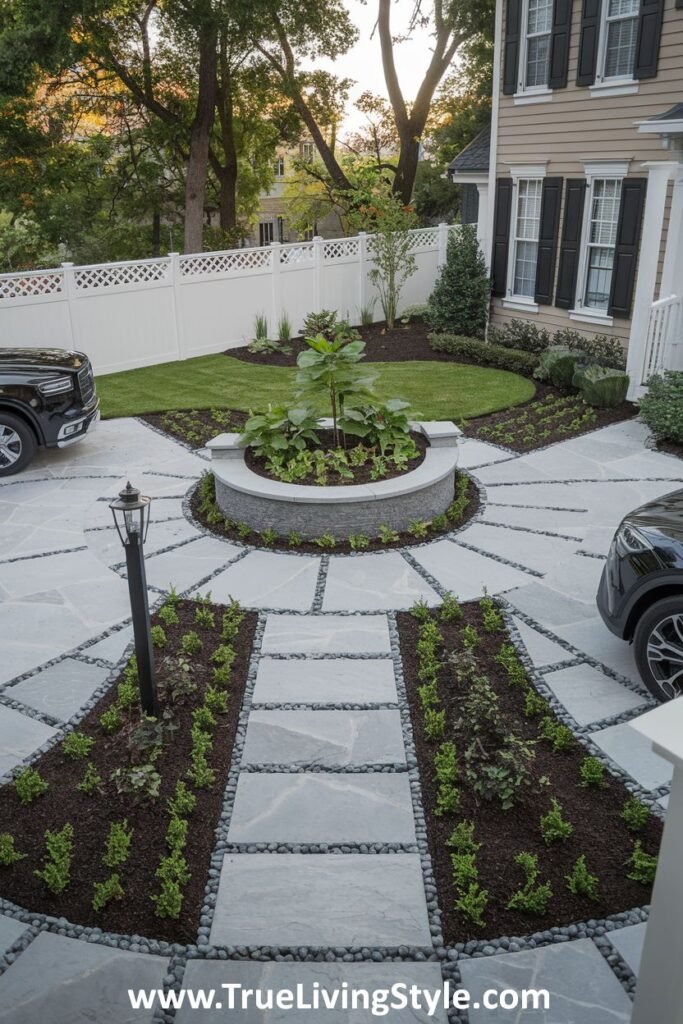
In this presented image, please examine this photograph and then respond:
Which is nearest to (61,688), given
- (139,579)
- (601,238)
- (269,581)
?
(139,579)

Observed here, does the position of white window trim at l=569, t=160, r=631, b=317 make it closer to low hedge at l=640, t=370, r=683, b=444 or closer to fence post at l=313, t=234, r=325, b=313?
low hedge at l=640, t=370, r=683, b=444

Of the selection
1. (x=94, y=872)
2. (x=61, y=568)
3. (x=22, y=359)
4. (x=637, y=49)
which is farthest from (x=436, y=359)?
(x=94, y=872)

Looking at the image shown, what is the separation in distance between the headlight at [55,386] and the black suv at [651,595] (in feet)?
19.3

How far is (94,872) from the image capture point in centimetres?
345

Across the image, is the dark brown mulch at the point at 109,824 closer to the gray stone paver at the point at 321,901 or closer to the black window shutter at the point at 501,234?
the gray stone paver at the point at 321,901

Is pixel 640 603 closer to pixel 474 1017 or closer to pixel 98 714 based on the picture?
pixel 474 1017

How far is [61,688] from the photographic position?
484 centimetres

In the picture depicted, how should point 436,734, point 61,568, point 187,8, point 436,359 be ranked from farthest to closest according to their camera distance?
point 187,8, point 436,359, point 61,568, point 436,734

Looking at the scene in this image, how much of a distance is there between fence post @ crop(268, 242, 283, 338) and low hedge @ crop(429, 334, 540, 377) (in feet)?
9.08

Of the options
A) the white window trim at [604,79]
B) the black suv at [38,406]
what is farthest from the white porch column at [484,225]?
the black suv at [38,406]

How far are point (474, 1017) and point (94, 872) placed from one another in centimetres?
163

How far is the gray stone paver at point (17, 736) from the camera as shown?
4227 mm

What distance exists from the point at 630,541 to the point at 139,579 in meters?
2.80

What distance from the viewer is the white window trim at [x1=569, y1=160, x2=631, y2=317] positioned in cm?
1151
